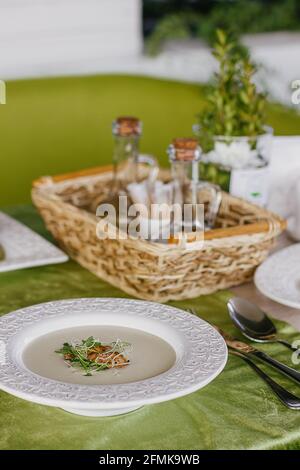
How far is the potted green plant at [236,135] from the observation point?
4.47 feet

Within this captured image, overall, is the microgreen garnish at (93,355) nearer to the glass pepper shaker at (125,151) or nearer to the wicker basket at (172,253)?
the wicker basket at (172,253)

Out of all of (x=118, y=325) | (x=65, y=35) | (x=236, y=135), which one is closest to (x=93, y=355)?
(x=118, y=325)

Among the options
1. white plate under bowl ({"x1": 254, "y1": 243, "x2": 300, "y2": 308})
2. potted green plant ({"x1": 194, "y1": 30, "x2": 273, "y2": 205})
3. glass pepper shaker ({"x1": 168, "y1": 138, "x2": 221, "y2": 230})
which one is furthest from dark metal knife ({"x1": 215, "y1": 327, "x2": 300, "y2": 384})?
potted green plant ({"x1": 194, "y1": 30, "x2": 273, "y2": 205})

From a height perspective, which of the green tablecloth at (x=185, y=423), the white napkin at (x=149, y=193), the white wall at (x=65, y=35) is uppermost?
the white wall at (x=65, y=35)

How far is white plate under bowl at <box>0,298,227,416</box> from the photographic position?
0.79m

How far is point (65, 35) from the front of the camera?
3.04 meters

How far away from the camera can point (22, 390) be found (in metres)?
0.79

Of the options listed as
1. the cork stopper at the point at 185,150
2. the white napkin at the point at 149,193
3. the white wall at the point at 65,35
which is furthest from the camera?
the white wall at the point at 65,35

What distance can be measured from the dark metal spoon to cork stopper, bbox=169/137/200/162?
0.80ft

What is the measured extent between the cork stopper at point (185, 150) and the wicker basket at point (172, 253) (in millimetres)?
123

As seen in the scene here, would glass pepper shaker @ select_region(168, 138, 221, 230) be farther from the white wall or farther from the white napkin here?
the white wall

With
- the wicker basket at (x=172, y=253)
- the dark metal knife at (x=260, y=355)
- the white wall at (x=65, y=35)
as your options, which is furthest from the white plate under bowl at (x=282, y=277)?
the white wall at (x=65, y=35)

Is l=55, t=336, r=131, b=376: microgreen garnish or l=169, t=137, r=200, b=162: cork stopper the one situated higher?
l=169, t=137, r=200, b=162: cork stopper
